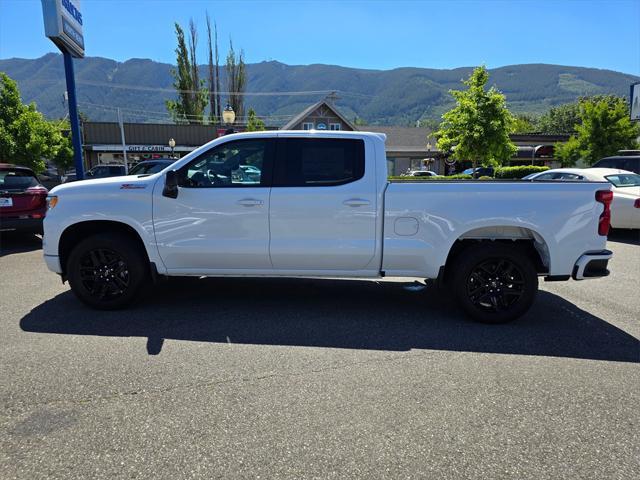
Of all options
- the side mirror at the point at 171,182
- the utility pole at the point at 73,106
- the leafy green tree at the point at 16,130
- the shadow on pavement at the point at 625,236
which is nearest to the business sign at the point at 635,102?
the shadow on pavement at the point at 625,236

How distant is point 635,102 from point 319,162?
1125 inches

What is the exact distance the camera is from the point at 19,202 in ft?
27.1

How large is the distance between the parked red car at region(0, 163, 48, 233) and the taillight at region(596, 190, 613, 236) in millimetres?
9342

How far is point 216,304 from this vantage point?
511 cm

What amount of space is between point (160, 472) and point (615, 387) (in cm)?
327

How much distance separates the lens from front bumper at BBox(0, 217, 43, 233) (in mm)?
8180

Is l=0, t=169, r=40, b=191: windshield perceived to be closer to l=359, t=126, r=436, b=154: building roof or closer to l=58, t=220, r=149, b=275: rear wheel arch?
l=58, t=220, r=149, b=275: rear wheel arch

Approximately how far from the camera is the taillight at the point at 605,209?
13.9 feet

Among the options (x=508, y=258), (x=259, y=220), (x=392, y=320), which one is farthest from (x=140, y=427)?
(x=508, y=258)

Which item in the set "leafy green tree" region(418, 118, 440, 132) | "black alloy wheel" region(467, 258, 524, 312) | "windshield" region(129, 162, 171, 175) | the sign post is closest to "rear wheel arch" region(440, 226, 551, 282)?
"black alloy wheel" region(467, 258, 524, 312)

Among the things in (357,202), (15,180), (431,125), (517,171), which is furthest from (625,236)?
(431,125)

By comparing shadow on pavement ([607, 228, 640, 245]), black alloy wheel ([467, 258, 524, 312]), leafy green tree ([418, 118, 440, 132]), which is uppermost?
leafy green tree ([418, 118, 440, 132])

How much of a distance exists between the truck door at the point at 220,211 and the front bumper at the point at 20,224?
17.6 feet

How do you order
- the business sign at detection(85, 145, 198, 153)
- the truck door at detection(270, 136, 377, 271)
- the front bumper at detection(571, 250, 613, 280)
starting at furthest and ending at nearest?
the business sign at detection(85, 145, 198, 153), the truck door at detection(270, 136, 377, 271), the front bumper at detection(571, 250, 613, 280)
